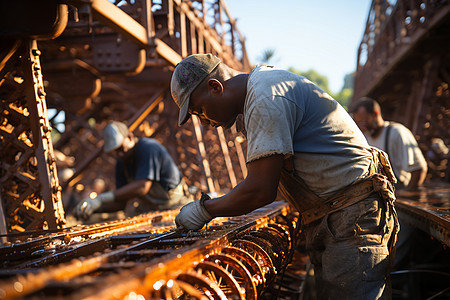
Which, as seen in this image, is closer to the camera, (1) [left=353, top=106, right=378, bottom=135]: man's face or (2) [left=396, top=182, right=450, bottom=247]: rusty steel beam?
(2) [left=396, top=182, right=450, bottom=247]: rusty steel beam

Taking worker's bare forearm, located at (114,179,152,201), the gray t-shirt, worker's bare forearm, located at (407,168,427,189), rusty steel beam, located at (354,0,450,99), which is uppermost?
rusty steel beam, located at (354,0,450,99)

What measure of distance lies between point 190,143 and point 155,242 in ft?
23.8

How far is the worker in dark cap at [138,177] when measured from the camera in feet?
19.8

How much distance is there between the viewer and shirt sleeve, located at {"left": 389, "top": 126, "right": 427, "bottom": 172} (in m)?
6.40

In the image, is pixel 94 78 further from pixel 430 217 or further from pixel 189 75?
pixel 430 217

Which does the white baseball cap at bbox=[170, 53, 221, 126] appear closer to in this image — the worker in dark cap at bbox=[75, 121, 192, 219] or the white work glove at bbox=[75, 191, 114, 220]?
the worker in dark cap at bbox=[75, 121, 192, 219]

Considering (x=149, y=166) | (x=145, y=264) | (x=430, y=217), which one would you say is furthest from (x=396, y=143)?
(x=145, y=264)

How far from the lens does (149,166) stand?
6121 mm

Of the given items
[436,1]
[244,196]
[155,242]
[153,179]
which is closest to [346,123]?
[244,196]

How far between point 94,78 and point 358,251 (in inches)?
253

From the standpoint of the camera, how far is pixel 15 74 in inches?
172

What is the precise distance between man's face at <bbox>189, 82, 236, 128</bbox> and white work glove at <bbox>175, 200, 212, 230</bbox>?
594 mm

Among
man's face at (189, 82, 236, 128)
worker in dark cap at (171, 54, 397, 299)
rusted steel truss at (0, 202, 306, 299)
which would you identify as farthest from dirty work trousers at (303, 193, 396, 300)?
man's face at (189, 82, 236, 128)

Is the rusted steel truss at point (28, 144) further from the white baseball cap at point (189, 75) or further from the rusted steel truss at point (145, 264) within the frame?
the white baseball cap at point (189, 75)
